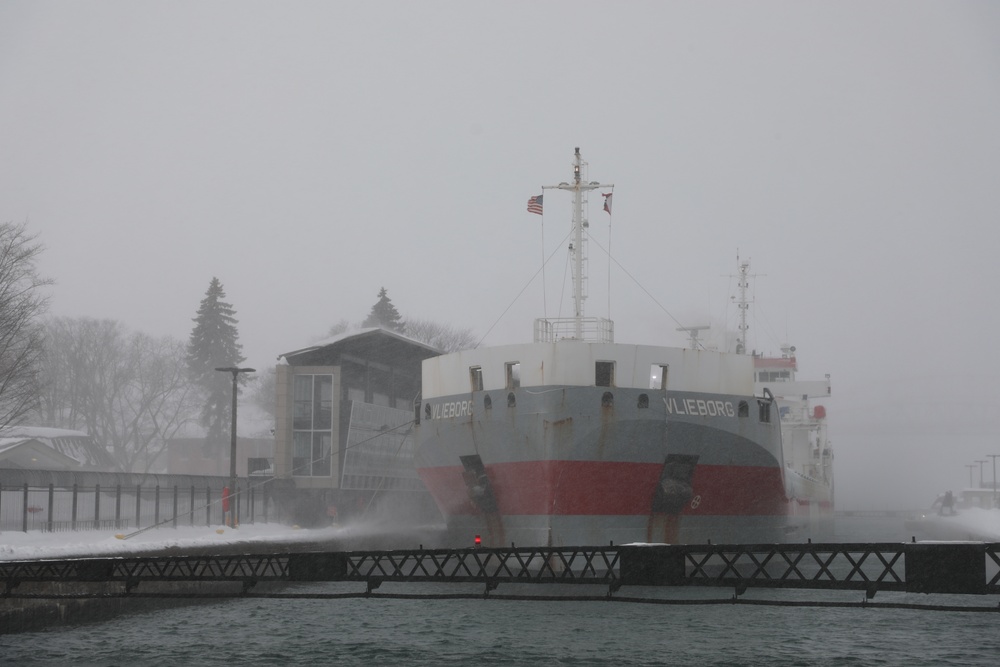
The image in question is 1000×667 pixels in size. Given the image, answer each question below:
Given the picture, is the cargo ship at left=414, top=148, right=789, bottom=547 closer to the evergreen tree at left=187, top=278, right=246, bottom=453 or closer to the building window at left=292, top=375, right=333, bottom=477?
the building window at left=292, top=375, right=333, bottom=477

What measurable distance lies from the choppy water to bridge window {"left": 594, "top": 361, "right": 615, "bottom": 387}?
6.35m

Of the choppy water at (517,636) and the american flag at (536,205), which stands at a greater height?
the american flag at (536,205)

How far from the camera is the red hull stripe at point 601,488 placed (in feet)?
106

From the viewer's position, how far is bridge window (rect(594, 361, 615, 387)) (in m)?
33.5

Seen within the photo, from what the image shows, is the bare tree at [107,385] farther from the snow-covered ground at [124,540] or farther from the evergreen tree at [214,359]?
the snow-covered ground at [124,540]

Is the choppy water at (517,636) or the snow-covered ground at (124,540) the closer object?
the choppy water at (517,636)

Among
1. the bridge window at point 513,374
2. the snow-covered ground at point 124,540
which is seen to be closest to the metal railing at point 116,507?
the snow-covered ground at point 124,540

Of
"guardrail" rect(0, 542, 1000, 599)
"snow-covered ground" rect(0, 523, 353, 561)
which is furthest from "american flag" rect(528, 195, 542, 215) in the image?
"guardrail" rect(0, 542, 1000, 599)

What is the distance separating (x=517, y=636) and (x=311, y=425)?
29.6 m

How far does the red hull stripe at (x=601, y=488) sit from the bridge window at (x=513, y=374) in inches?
98.0

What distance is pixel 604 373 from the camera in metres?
33.6

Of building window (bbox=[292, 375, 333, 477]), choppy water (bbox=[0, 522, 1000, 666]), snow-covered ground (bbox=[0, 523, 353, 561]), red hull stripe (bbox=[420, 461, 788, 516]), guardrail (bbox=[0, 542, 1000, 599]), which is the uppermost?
building window (bbox=[292, 375, 333, 477])

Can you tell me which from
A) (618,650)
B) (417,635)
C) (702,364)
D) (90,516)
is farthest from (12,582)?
(90,516)

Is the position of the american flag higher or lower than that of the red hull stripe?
higher
